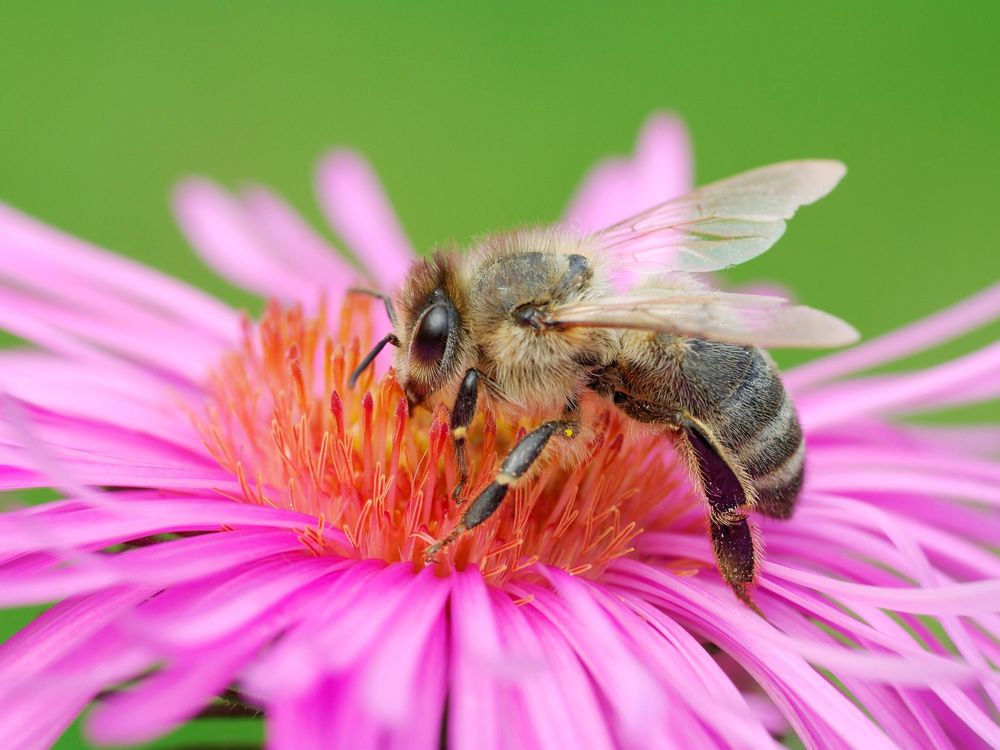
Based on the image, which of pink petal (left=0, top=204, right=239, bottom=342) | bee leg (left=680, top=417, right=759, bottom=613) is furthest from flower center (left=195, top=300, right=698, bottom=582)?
pink petal (left=0, top=204, right=239, bottom=342)

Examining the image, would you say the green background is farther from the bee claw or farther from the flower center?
the bee claw

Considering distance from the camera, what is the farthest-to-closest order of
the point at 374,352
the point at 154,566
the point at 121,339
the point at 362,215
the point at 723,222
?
the point at 362,215 → the point at 121,339 → the point at 723,222 → the point at 374,352 → the point at 154,566

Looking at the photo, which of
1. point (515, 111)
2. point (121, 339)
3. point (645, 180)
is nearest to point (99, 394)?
point (121, 339)

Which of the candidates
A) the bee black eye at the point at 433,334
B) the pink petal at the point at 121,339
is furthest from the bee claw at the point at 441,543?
the pink petal at the point at 121,339

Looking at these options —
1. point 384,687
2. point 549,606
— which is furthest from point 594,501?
point 384,687

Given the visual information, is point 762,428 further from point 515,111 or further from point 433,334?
point 515,111

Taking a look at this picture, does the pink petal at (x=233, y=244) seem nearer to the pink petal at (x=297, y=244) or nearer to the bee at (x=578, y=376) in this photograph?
the pink petal at (x=297, y=244)
